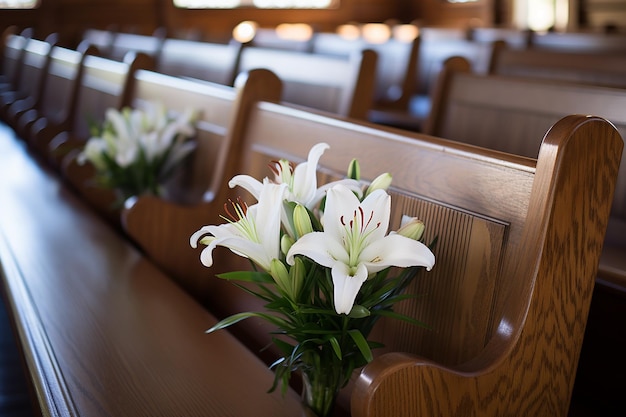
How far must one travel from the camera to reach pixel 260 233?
936mm

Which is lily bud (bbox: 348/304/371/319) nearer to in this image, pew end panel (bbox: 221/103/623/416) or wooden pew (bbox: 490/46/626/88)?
pew end panel (bbox: 221/103/623/416)

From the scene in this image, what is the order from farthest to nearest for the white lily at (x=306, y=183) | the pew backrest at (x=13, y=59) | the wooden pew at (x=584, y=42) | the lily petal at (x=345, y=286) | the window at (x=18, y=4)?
the window at (x=18, y=4) → the pew backrest at (x=13, y=59) → the wooden pew at (x=584, y=42) → the white lily at (x=306, y=183) → the lily petal at (x=345, y=286)

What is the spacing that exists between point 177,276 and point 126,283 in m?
0.19

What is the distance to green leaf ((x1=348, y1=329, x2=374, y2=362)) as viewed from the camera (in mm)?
855

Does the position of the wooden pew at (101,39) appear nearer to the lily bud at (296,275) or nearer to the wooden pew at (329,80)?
the wooden pew at (329,80)

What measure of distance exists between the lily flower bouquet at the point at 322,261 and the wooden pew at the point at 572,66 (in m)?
1.82

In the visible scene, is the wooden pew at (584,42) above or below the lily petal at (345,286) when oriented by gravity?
above

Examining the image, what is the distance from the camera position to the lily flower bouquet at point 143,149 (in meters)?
1.98

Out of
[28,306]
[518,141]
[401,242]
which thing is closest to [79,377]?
[28,306]

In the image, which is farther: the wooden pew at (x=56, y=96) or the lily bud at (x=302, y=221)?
the wooden pew at (x=56, y=96)

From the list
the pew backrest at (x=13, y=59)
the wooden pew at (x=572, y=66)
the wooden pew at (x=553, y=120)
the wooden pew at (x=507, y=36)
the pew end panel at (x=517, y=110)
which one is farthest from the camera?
the pew backrest at (x=13, y=59)

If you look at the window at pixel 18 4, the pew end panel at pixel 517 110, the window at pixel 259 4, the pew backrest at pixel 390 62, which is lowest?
the pew end panel at pixel 517 110

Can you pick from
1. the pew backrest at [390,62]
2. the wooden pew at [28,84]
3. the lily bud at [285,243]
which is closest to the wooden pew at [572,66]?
the pew backrest at [390,62]

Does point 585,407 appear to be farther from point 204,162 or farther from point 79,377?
point 204,162
